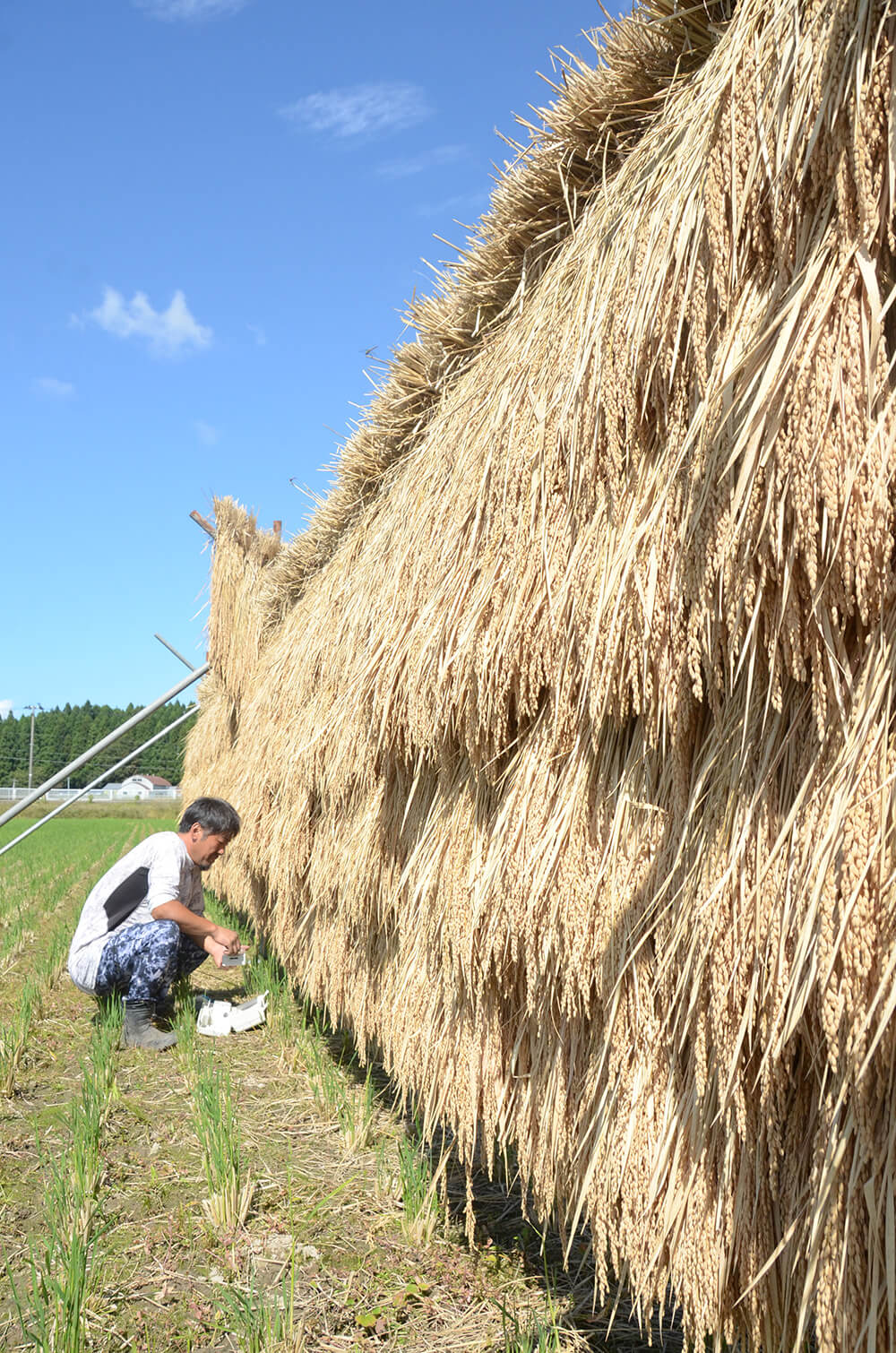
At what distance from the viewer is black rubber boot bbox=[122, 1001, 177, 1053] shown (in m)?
4.48

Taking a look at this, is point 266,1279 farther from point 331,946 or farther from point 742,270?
point 742,270

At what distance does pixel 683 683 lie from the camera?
1.36 meters

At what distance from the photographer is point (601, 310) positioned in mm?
1662

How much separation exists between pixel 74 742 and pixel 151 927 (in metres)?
91.5

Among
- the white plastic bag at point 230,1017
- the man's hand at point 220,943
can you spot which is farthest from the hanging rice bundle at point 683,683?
the white plastic bag at point 230,1017

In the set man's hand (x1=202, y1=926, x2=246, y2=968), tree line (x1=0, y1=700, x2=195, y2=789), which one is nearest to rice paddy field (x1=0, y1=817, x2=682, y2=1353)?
man's hand (x1=202, y1=926, x2=246, y2=968)

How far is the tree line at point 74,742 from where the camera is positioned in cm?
8556

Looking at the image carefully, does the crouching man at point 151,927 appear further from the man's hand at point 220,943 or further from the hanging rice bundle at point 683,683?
the hanging rice bundle at point 683,683

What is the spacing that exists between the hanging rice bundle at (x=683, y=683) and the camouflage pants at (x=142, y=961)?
2.27 metres

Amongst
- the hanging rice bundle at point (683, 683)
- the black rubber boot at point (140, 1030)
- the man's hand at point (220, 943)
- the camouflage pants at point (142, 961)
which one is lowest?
the black rubber boot at point (140, 1030)

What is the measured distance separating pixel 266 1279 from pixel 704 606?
2.10 m

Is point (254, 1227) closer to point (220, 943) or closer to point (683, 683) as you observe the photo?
point (683, 683)

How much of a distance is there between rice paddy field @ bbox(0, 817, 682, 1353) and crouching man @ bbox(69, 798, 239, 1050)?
1.36 ft

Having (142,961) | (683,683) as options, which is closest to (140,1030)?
(142,961)
